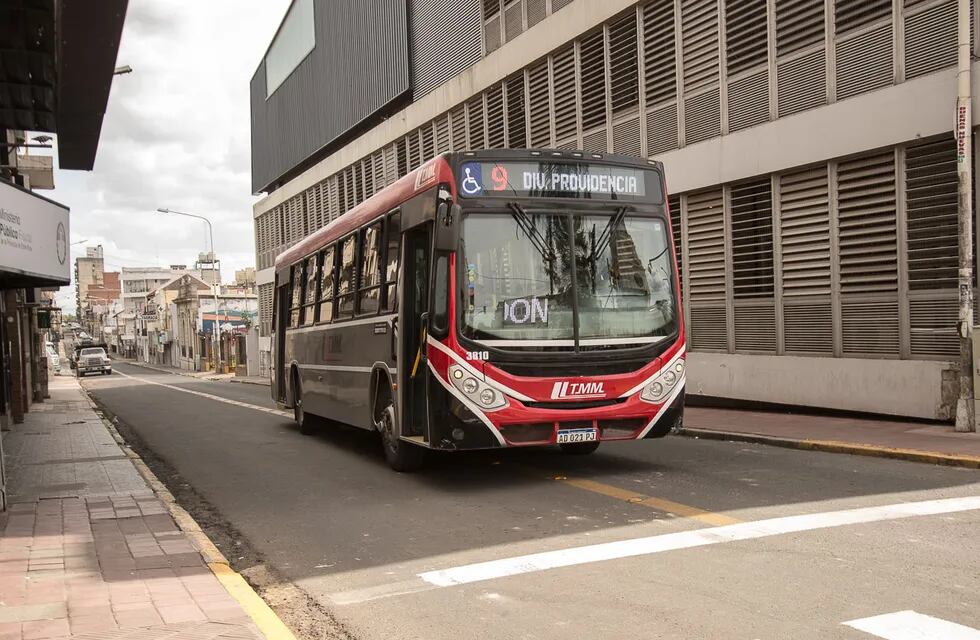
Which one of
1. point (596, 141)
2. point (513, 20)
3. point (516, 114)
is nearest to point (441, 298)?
point (596, 141)

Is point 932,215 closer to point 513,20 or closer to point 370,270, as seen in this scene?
point 370,270

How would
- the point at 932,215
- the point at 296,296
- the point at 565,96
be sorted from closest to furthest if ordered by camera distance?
the point at 932,215
the point at 296,296
the point at 565,96

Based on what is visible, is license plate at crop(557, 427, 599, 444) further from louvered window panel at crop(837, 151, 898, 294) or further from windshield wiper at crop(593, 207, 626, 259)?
louvered window panel at crop(837, 151, 898, 294)

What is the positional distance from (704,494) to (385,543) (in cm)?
304

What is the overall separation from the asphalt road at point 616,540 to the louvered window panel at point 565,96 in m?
11.1

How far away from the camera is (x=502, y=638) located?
15.0ft

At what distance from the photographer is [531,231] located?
29.0 feet

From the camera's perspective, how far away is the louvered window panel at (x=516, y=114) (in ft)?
74.5

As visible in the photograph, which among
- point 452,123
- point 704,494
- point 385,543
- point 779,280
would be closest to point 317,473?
point 385,543

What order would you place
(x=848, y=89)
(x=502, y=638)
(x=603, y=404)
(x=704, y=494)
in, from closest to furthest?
(x=502, y=638)
(x=704, y=494)
(x=603, y=404)
(x=848, y=89)

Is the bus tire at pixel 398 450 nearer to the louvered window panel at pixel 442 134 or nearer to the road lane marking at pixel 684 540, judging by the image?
the road lane marking at pixel 684 540

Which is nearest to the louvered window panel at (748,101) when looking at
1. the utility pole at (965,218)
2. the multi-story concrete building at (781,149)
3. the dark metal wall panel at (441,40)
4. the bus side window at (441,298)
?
the multi-story concrete building at (781,149)

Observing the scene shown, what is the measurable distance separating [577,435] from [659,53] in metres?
11.3

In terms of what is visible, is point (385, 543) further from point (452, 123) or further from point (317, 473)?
point (452, 123)
